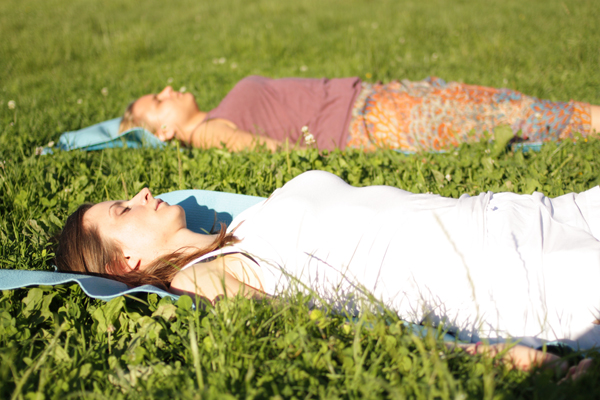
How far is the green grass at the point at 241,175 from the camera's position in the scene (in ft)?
4.41

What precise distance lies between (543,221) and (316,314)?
3.42 feet

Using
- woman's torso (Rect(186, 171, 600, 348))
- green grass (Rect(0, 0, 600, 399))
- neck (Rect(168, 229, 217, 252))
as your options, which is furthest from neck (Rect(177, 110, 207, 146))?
woman's torso (Rect(186, 171, 600, 348))

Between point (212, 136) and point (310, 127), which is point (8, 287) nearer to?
point (212, 136)

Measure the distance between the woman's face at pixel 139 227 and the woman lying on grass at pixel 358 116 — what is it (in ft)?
4.67

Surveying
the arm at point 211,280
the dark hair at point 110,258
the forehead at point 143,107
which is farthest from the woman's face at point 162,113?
the arm at point 211,280

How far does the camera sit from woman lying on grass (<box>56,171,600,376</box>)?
1.57 m

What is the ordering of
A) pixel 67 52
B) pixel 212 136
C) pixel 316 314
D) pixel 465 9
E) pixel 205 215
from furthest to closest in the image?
pixel 465 9 < pixel 67 52 < pixel 212 136 < pixel 205 215 < pixel 316 314

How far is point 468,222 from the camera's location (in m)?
1.78

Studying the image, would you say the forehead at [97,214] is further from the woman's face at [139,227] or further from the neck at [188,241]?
the neck at [188,241]

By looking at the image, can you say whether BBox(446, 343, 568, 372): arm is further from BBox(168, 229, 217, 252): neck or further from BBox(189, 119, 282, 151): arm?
BBox(189, 119, 282, 151): arm

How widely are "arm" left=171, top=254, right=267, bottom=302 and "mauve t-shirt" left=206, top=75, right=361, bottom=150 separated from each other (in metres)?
1.84

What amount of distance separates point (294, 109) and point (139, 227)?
209 cm

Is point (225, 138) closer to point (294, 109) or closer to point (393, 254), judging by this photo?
point (294, 109)

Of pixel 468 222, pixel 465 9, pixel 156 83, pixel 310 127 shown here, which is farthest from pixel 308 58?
pixel 468 222
